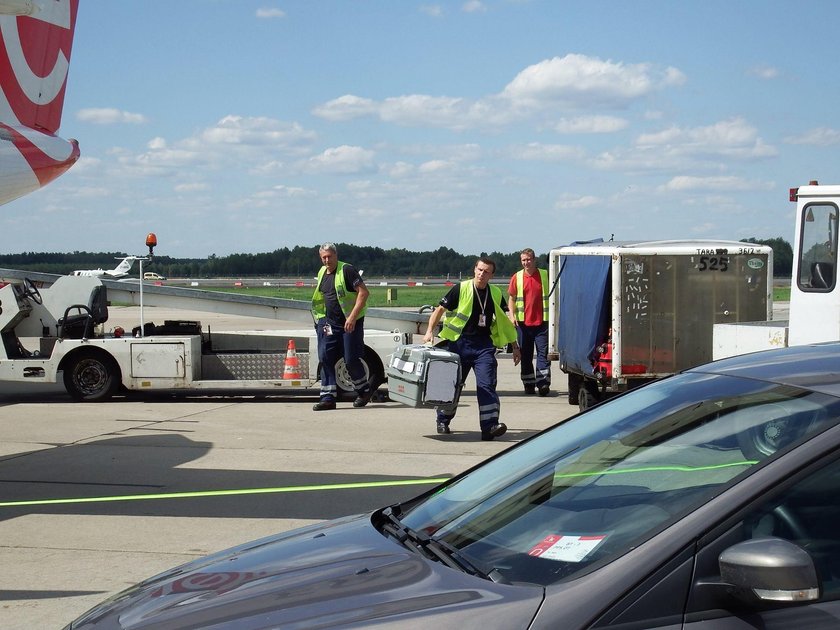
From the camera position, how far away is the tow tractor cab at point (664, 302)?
11.8 meters

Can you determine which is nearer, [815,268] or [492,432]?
[815,268]

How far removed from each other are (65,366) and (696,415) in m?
12.1

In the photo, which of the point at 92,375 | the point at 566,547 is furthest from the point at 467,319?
the point at 566,547

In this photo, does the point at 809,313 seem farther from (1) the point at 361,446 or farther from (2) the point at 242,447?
(2) the point at 242,447

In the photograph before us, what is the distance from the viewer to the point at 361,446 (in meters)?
10.4

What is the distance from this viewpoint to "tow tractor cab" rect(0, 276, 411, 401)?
13.9 m

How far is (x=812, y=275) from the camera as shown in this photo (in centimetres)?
949

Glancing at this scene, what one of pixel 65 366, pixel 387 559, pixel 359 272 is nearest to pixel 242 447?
pixel 359 272

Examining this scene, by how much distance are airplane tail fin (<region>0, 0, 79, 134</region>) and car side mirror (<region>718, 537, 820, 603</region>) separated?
402 inches

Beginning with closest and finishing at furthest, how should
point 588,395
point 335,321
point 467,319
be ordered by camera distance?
point 467,319 < point 588,395 < point 335,321

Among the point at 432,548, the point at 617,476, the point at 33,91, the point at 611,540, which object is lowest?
the point at 432,548

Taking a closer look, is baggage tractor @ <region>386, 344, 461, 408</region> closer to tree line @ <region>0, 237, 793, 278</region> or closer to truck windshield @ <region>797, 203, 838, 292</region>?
truck windshield @ <region>797, 203, 838, 292</region>

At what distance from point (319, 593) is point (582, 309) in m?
9.94

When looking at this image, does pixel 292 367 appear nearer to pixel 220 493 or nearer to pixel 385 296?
pixel 220 493
